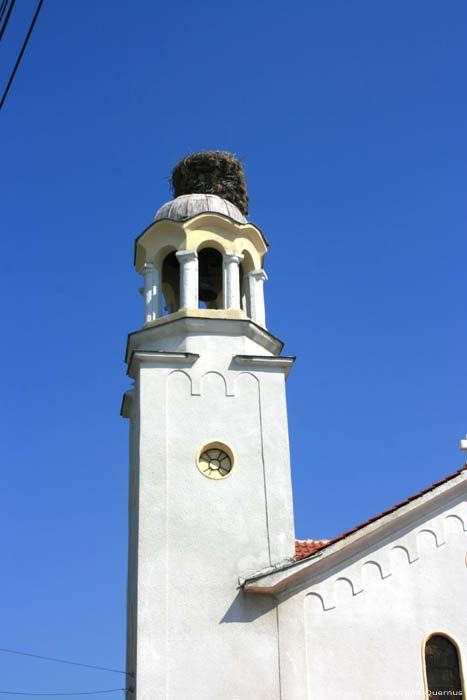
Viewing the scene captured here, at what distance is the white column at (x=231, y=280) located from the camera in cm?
1631

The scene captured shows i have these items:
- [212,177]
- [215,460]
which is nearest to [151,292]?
[212,177]

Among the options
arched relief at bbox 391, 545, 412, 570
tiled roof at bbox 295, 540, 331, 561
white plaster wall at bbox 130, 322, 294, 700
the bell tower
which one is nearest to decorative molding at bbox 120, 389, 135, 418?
the bell tower

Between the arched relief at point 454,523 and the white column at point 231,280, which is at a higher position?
the white column at point 231,280

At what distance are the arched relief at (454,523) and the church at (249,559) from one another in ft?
0.05

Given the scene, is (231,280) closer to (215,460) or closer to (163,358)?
(163,358)

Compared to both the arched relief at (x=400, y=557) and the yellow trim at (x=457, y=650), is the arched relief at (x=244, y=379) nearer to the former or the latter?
the arched relief at (x=400, y=557)

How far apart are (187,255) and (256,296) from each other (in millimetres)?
1529

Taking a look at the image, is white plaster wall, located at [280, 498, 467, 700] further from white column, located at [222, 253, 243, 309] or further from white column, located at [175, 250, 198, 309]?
white column, located at [175, 250, 198, 309]

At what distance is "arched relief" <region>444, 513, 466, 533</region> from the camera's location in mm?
14086

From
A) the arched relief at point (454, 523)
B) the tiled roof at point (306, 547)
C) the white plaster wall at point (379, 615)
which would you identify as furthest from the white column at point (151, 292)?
the arched relief at point (454, 523)

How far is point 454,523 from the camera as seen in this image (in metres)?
14.1

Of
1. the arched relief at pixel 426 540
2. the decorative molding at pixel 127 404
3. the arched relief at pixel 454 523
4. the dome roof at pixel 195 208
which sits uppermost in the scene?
the dome roof at pixel 195 208

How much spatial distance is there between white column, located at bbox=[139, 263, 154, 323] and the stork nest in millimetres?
2457

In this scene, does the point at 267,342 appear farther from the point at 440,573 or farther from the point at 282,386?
the point at 440,573
